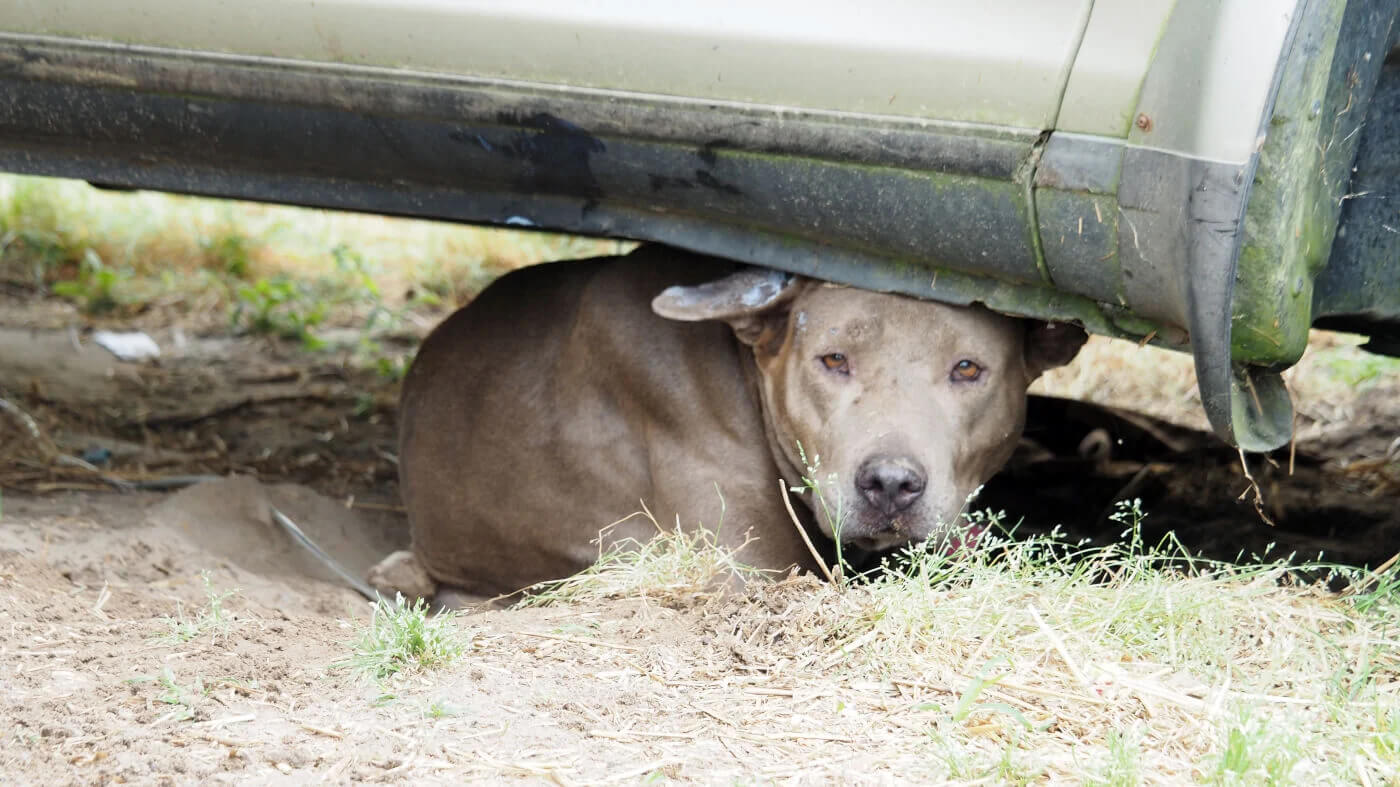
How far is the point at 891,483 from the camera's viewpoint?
3432 mm

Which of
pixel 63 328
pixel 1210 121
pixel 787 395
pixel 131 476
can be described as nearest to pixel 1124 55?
pixel 1210 121

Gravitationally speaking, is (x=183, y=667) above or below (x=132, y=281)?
above

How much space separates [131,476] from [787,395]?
2.49 metres

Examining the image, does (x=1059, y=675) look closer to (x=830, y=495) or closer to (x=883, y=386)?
(x=830, y=495)

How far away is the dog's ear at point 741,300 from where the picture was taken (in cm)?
380

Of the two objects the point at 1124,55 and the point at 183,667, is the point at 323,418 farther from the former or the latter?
the point at 1124,55

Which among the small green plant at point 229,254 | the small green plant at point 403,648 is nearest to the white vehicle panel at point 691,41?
the small green plant at point 403,648

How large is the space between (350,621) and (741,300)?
132cm

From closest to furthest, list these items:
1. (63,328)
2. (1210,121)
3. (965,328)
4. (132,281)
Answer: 1. (1210,121)
2. (965,328)
3. (63,328)
4. (132,281)

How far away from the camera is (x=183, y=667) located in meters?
2.76

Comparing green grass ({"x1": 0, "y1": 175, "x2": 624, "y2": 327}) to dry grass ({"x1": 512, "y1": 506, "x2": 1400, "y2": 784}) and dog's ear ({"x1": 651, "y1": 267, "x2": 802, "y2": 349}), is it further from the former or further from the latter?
dry grass ({"x1": 512, "y1": 506, "x2": 1400, "y2": 784})

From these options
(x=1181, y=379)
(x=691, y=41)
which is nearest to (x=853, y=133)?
(x=691, y=41)

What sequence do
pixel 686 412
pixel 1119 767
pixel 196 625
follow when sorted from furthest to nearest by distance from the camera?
1. pixel 686 412
2. pixel 196 625
3. pixel 1119 767

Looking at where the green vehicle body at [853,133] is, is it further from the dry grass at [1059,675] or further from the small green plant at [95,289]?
the small green plant at [95,289]
